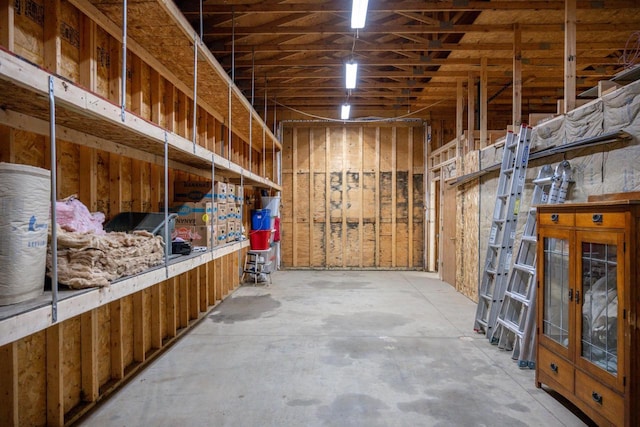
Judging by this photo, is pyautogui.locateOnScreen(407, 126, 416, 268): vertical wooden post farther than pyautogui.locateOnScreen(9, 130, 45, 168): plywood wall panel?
Yes

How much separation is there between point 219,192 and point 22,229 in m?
2.56

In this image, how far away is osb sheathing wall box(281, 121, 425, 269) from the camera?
31.1 ft

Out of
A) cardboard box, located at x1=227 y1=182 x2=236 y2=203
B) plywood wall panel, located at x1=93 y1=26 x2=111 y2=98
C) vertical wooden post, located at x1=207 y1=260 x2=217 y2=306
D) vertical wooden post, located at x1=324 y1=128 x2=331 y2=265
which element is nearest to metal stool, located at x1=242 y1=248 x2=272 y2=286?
vertical wooden post, located at x1=207 y1=260 x2=217 y2=306

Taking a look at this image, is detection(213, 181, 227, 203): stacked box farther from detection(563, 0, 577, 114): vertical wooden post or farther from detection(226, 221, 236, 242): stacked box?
detection(563, 0, 577, 114): vertical wooden post

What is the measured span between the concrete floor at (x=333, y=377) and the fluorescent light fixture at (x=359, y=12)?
376 centimetres

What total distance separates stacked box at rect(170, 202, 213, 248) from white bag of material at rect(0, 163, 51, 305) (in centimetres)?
206

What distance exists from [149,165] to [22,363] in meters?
2.18

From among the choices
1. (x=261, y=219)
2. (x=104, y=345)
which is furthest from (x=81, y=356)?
(x=261, y=219)

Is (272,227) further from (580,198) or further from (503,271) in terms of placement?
(580,198)

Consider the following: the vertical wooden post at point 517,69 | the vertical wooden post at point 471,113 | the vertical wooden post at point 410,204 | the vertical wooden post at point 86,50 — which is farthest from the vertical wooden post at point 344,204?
the vertical wooden post at point 86,50

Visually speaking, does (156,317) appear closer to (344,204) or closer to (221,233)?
(221,233)

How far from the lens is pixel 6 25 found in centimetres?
214

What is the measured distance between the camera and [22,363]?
2.32m

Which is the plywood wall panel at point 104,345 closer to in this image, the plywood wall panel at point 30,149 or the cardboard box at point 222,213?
the plywood wall panel at point 30,149
